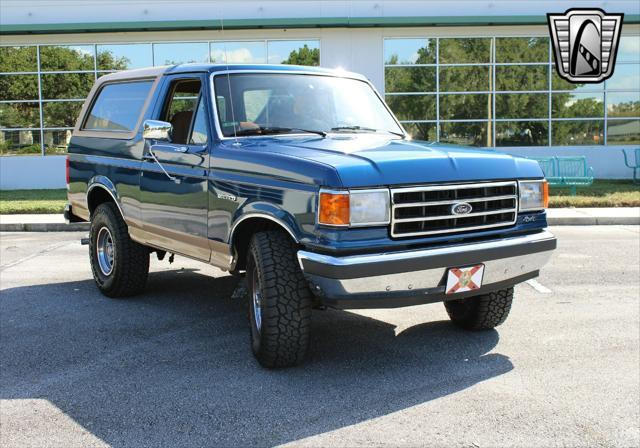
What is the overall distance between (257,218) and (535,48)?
1918 cm

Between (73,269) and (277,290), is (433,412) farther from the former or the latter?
(73,269)

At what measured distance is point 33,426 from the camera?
171 inches

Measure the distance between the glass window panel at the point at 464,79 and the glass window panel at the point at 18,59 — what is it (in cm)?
1173

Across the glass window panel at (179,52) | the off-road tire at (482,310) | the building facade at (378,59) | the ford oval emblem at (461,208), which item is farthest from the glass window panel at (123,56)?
the ford oval emblem at (461,208)

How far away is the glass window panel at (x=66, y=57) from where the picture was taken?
876 inches

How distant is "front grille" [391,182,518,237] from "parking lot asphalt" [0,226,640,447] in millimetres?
975

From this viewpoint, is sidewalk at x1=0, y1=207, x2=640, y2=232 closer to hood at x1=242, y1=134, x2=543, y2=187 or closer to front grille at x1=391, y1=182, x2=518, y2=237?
hood at x1=242, y1=134, x2=543, y2=187

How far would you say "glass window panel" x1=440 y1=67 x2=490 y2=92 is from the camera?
22516 millimetres

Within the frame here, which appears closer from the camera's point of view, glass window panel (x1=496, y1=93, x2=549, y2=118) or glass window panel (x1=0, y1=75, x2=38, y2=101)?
glass window panel (x1=0, y1=75, x2=38, y2=101)

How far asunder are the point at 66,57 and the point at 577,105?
585 inches

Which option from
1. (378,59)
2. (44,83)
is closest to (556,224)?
(378,59)

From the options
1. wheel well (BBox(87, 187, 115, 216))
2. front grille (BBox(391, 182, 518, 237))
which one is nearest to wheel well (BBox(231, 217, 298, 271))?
front grille (BBox(391, 182, 518, 237))

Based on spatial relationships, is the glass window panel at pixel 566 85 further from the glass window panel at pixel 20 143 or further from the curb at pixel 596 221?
the glass window panel at pixel 20 143

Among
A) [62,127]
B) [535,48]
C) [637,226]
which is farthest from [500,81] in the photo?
[62,127]
